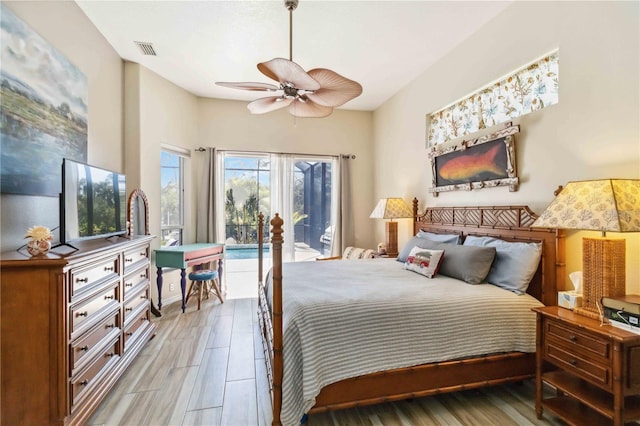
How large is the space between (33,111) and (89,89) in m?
0.97

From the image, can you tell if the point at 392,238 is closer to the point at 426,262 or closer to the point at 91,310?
the point at 426,262

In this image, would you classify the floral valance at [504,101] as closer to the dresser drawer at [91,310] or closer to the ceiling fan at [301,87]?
the ceiling fan at [301,87]

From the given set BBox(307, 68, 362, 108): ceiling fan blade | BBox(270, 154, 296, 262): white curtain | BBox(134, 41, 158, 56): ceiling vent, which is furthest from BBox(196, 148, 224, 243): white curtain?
BBox(307, 68, 362, 108): ceiling fan blade

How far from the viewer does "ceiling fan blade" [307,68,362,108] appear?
2.10 meters

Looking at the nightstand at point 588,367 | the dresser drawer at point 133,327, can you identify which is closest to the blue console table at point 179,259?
the dresser drawer at point 133,327

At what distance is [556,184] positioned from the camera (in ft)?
7.45

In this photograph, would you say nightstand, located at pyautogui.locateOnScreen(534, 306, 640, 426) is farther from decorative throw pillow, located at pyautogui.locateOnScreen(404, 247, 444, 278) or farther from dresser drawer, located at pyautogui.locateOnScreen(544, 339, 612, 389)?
decorative throw pillow, located at pyautogui.locateOnScreen(404, 247, 444, 278)

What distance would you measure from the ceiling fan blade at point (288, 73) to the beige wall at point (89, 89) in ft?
5.47

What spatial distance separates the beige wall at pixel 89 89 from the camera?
6.32 ft

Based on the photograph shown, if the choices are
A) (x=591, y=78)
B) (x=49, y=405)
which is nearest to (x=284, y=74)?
(x=591, y=78)

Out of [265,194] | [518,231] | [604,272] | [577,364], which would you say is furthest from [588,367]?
[265,194]

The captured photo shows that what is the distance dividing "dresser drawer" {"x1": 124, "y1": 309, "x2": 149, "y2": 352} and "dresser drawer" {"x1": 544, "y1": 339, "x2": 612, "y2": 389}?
3.11 meters

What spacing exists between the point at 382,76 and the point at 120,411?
14.0 feet

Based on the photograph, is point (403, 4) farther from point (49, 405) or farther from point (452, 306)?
point (49, 405)
